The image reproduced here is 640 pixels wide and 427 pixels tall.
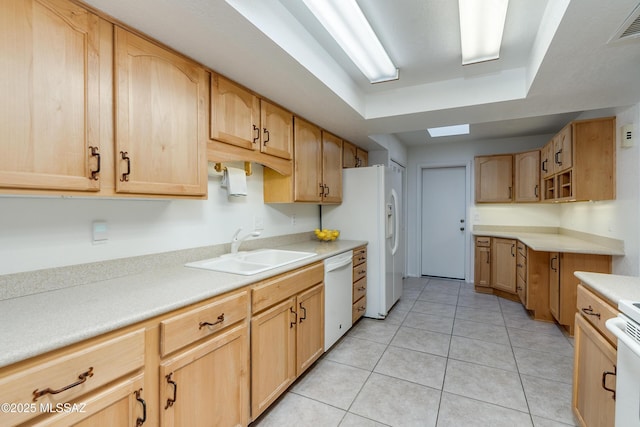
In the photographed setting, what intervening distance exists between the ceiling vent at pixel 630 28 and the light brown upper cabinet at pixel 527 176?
2.96m

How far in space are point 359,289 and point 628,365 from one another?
219 cm

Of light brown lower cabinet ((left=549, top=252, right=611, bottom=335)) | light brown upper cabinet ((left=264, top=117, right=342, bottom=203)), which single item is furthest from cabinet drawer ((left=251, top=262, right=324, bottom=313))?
light brown lower cabinet ((left=549, top=252, right=611, bottom=335))

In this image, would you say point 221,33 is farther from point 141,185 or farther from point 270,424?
point 270,424

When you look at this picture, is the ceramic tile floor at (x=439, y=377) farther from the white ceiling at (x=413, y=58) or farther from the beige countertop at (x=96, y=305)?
the white ceiling at (x=413, y=58)

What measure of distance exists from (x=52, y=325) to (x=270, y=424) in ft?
4.27

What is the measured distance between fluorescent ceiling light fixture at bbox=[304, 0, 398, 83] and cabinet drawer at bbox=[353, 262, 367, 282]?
1.80m

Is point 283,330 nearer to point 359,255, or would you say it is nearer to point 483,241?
point 359,255

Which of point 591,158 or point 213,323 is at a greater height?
point 591,158

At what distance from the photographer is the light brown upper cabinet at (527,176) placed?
4.05 meters

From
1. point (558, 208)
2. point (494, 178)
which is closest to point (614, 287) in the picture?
point (494, 178)

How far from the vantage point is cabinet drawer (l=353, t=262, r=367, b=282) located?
304 cm

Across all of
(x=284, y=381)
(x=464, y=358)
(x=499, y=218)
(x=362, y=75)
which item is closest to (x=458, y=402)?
(x=464, y=358)

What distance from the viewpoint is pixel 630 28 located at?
1411 millimetres

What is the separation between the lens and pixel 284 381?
1.92 metres
